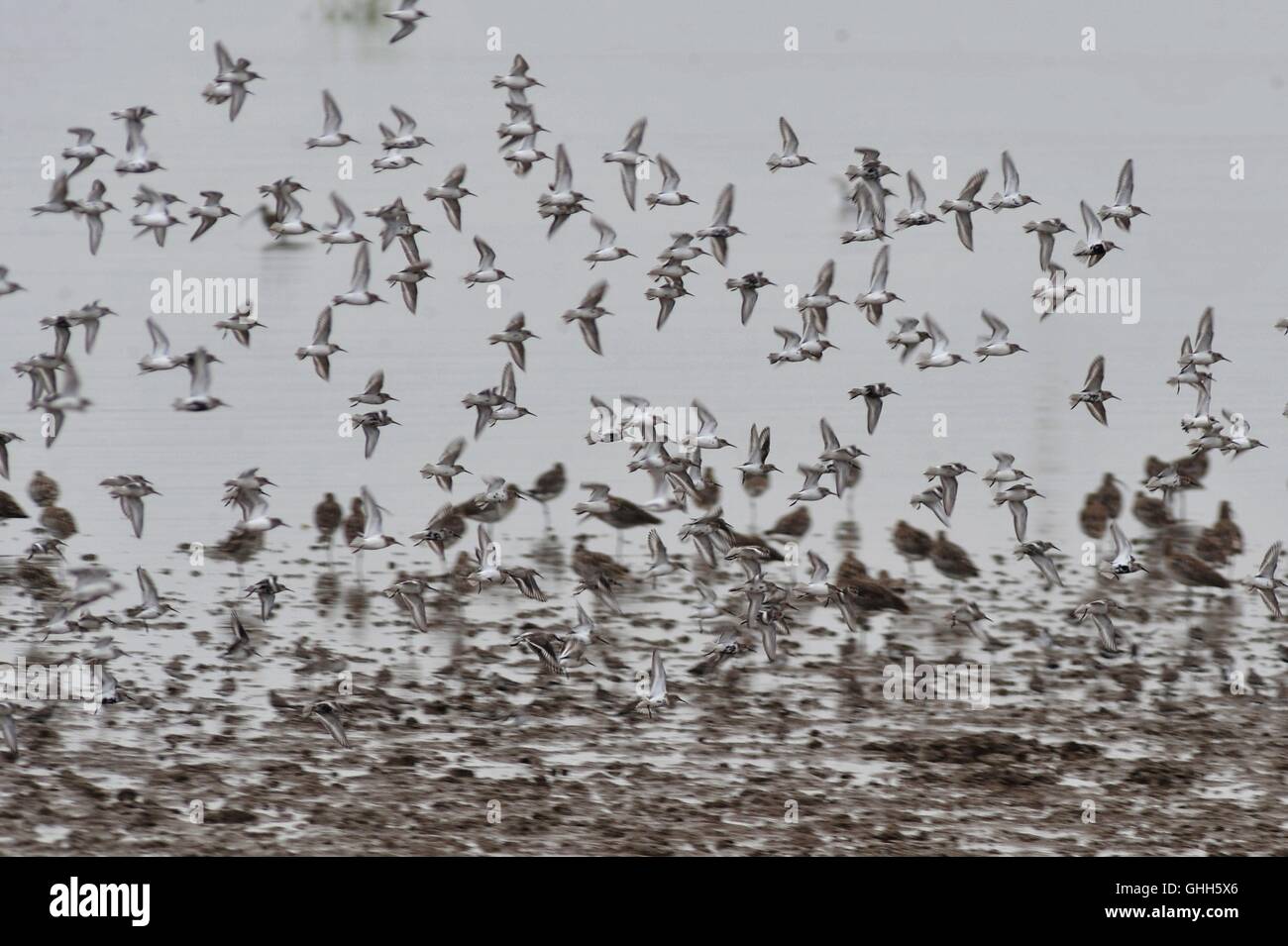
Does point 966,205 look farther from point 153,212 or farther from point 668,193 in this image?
point 153,212

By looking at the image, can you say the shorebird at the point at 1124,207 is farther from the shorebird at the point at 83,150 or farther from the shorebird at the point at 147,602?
the shorebird at the point at 83,150

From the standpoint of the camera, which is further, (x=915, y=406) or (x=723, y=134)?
(x=723, y=134)

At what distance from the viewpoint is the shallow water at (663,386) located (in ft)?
55.4

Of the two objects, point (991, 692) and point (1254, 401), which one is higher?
point (1254, 401)

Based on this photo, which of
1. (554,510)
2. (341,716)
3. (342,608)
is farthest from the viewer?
(554,510)

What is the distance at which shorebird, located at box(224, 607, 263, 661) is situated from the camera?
59.4ft

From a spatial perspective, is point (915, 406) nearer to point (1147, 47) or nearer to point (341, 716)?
point (341, 716)

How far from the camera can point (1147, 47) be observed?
5106 cm

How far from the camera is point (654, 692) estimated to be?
17.6 meters

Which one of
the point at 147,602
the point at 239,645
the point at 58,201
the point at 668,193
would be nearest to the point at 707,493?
the point at 668,193

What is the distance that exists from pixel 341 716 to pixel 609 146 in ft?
76.7

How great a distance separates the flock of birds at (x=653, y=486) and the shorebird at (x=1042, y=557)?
0.02m

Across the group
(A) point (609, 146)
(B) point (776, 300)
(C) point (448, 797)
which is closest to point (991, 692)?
(C) point (448, 797)

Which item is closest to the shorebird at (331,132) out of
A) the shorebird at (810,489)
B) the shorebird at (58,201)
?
the shorebird at (58,201)
